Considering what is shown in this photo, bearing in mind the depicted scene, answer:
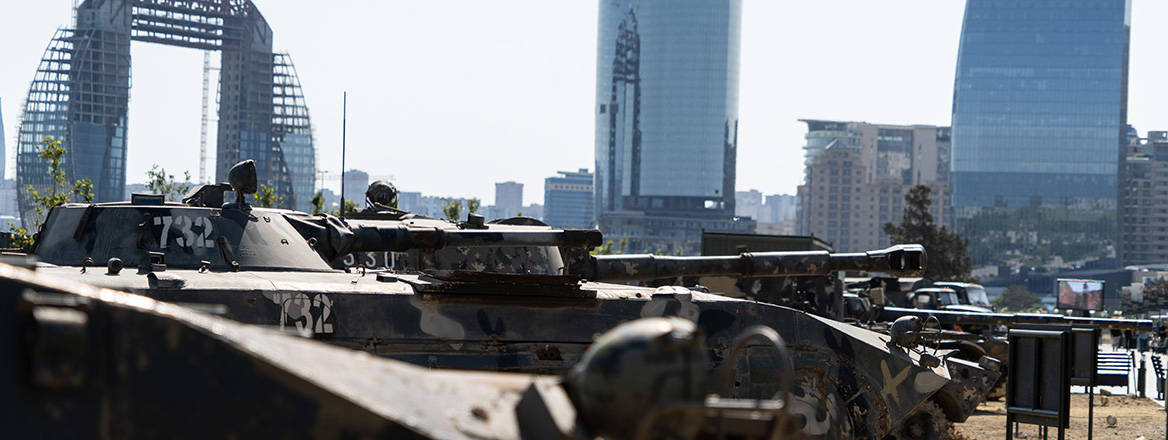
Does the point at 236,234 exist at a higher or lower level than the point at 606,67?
lower

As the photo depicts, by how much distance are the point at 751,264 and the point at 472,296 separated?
450cm

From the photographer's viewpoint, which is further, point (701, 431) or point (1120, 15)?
point (1120, 15)

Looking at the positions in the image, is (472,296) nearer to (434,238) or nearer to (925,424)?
(434,238)

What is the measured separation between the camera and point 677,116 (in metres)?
188

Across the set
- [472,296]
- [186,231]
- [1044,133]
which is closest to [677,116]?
[1044,133]

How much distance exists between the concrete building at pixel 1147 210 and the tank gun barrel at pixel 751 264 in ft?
537

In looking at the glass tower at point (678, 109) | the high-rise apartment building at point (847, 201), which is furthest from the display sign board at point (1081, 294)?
the glass tower at point (678, 109)

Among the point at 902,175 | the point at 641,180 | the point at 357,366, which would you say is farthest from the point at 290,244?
the point at 902,175

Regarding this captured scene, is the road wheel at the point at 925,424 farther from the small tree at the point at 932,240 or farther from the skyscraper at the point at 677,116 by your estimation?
the skyscraper at the point at 677,116

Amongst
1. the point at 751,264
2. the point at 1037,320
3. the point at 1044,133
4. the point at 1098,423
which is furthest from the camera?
the point at 1044,133

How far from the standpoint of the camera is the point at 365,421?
3367 millimetres

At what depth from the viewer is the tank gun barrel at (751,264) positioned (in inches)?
476

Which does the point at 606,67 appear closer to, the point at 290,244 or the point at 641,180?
the point at 641,180

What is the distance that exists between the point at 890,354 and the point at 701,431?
6742 millimetres
